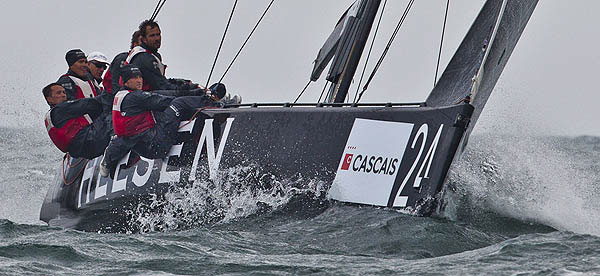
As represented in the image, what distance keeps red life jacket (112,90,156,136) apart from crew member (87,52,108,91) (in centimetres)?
144

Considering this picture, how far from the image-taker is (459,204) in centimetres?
515

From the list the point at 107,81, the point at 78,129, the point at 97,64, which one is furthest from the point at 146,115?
the point at 97,64

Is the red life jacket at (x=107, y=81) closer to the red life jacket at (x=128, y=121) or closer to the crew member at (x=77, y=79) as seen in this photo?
the crew member at (x=77, y=79)

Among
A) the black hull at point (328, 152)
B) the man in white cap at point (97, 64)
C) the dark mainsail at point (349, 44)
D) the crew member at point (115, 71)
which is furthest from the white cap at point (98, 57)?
the dark mainsail at point (349, 44)

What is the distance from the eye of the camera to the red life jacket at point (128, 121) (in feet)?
18.1

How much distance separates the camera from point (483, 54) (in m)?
4.77

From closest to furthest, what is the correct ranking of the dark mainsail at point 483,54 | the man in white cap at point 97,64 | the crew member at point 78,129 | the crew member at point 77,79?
the dark mainsail at point 483,54 < the crew member at point 78,129 < the crew member at point 77,79 < the man in white cap at point 97,64

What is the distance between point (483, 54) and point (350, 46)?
4.21 feet

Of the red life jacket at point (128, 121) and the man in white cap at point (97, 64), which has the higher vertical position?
the man in white cap at point (97, 64)

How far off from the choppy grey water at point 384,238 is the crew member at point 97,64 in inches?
70.9

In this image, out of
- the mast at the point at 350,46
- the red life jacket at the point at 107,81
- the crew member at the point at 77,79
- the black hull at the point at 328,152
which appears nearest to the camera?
the black hull at the point at 328,152

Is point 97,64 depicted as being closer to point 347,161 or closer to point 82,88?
point 82,88

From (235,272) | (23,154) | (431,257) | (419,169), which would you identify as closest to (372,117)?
(419,169)

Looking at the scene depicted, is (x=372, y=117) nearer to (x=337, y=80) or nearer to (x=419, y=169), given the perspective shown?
(x=419, y=169)
